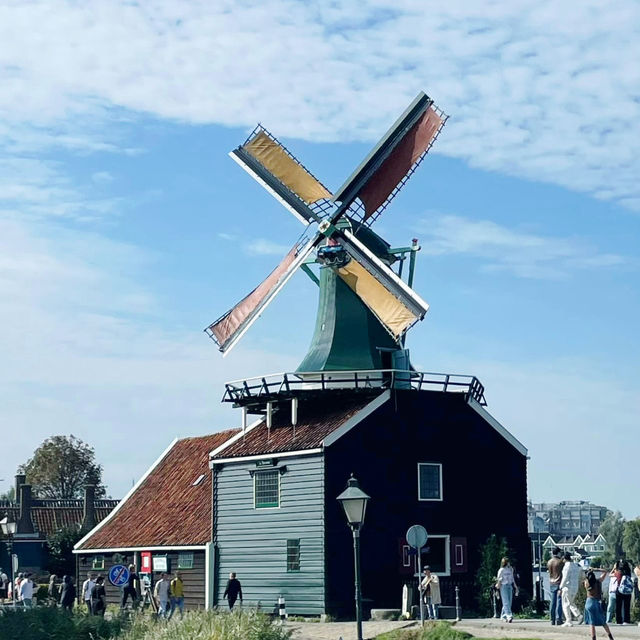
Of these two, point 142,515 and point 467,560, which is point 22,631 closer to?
point 467,560

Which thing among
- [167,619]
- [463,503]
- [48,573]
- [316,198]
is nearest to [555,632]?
[167,619]

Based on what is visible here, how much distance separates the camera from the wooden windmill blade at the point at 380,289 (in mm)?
39781

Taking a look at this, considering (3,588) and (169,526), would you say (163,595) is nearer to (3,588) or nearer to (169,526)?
(169,526)

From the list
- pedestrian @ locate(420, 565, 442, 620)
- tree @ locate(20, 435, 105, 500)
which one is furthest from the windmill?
tree @ locate(20, 435, 105, 500)

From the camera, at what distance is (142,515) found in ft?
157

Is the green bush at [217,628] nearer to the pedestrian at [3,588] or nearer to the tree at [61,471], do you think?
the pedestrian at [3,588]

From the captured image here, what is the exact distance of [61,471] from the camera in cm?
9500

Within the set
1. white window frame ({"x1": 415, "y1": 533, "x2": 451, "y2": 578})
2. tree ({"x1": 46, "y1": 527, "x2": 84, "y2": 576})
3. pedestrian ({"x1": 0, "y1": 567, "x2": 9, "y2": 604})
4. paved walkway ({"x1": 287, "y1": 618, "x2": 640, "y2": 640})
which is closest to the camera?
paved walkway ({"x1": 287, "y1": 618, "x2": 640, "y2": 640})

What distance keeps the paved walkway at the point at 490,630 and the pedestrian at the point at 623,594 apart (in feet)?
1.20

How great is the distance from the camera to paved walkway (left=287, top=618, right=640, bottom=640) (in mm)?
27906

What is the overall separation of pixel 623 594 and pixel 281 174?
1902cm

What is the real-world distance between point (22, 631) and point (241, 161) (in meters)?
19.7

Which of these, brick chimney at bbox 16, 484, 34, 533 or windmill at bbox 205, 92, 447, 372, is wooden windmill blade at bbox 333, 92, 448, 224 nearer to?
windmill at bbox 205, 92, 447, 372

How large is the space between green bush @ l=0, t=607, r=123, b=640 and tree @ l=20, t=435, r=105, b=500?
64.8m
